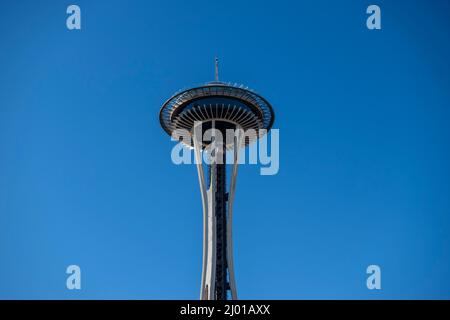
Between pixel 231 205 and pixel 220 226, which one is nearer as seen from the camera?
pixel 220 226

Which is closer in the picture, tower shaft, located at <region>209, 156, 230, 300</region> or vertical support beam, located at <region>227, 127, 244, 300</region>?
vertical support beam, located at <region>227, 127, 244, 300</region>

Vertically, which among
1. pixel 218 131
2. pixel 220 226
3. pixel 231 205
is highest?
pixel 218 131

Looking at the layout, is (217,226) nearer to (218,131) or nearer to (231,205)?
(231,205)

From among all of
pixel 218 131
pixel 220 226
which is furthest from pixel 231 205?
pixel 218 131

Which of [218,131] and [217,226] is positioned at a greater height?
[218,131]

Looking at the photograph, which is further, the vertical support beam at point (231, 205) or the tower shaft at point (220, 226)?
the tower shaft at point (220, 226)
